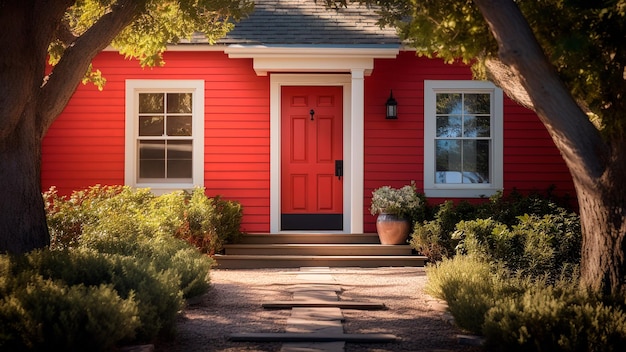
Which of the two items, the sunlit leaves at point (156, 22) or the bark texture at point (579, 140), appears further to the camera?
the sunlit leaves at point (156, 22)

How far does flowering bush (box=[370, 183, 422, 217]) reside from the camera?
12.1 metres

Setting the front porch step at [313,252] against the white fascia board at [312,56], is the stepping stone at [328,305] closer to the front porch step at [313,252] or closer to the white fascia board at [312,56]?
the front porch step at [313,252]

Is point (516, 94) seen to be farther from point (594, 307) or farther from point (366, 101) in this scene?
point (366, 101)

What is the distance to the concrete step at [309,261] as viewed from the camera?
11.5m

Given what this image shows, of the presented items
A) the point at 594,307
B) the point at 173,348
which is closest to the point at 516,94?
the point at 594,307

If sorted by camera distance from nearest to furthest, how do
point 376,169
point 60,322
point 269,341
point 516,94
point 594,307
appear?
point 60,322
point 594,307
point 269,341
point 516,94
point 376,169

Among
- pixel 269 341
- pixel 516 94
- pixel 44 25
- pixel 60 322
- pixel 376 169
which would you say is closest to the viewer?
pixel 60 322

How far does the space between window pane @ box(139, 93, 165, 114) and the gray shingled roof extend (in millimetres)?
1539

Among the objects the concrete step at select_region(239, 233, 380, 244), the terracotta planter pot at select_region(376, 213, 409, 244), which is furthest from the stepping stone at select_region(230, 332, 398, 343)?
the concrete step at select_region(239, 233, 380, 244)

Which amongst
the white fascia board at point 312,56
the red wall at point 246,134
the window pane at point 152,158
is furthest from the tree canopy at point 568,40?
the window pane at point 152,158

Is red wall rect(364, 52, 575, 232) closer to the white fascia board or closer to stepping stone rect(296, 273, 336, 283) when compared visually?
the white fascia board

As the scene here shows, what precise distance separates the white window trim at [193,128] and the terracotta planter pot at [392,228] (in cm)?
328

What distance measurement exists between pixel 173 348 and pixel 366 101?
8.01 metres

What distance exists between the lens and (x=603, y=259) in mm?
6191
